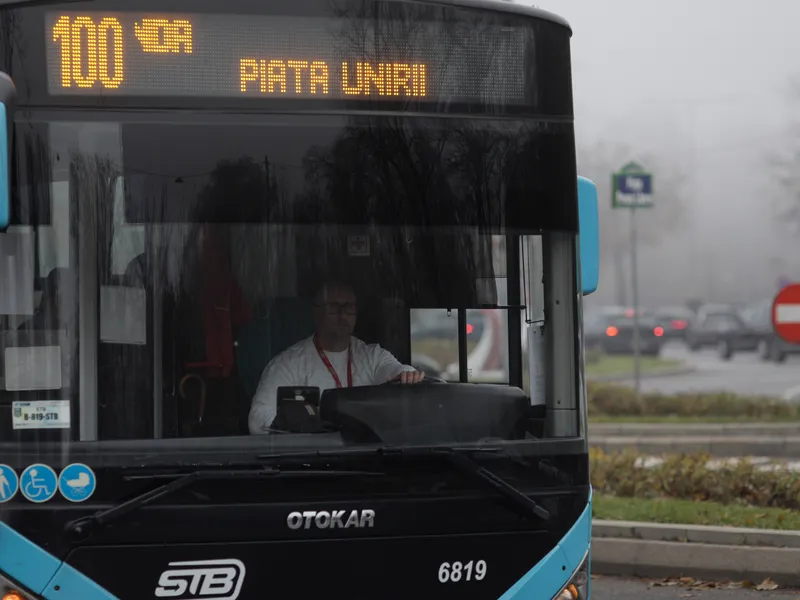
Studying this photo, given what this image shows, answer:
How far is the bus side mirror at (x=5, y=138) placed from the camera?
13.1 ft

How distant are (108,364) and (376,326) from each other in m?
0.93

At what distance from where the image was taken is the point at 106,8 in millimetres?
4309

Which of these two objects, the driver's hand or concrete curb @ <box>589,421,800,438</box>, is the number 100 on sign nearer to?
the driver's hand

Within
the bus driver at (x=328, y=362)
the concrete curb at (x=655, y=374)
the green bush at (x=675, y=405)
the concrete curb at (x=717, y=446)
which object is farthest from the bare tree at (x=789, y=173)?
the bus driver at (x=328, y=362)

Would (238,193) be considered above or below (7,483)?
above

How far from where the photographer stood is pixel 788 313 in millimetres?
11016

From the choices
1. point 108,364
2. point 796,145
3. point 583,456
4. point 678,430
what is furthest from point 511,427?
point 796,145

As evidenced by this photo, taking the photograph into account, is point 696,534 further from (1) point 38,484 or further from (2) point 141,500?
(1) point 38,484

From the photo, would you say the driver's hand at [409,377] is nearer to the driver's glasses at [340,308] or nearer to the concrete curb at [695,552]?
the driver's glasses at [340,308]

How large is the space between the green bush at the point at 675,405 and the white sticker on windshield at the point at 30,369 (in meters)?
16.0

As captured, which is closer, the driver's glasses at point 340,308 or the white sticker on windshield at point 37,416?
the white sticker on windshield at point 37,416

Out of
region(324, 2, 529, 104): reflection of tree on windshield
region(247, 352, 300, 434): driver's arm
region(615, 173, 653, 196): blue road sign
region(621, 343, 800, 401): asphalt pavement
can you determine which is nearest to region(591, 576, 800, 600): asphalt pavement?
region(247, 352, 300, 434): driver's arm

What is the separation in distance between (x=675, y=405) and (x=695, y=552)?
11.8 m

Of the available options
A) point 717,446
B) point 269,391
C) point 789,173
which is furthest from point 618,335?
point 269,391
